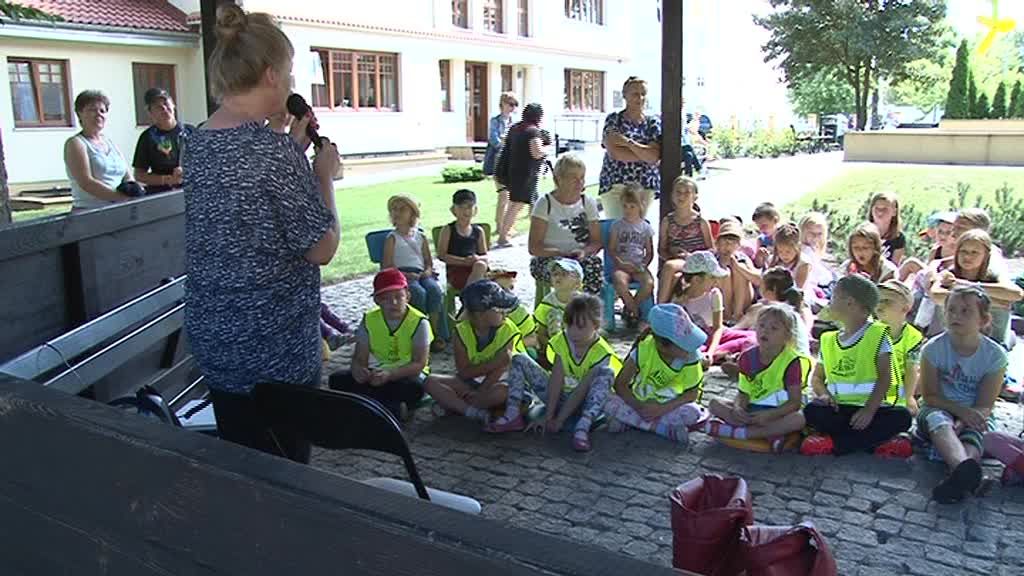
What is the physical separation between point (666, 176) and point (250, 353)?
504cm

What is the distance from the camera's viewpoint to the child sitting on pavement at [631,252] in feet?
23.0

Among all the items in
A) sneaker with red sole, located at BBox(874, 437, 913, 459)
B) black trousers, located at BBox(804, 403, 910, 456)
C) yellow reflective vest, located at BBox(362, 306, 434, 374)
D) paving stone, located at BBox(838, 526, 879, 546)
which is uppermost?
yellow reflective vest, located at BBox(362, 306, 434, 374)

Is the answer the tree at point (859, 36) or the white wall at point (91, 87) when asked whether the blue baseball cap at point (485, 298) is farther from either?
the tree at point (859, 36)

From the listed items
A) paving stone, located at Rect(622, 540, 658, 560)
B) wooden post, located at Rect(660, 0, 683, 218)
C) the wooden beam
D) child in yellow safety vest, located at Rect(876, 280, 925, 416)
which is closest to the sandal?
paving stone, located at Rect(622, 540, 658, 560)

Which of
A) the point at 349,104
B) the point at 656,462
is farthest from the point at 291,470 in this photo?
the point at 349,104

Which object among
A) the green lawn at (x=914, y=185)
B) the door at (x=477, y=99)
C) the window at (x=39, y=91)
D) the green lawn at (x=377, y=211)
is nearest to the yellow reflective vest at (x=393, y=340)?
the green lawn at (x=377, y=211)

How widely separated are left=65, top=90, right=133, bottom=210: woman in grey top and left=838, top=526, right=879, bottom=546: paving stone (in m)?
4.63

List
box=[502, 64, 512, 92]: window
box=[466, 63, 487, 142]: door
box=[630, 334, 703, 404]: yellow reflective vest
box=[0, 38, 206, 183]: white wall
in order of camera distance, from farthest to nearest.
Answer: box=[502, 64, 512, 92]: window
box=[466, 63, 487, 142]: door
box=[0, 38, 206, 183]: white wall
box=[630, 334, 703, 404]: yellow reflective vest

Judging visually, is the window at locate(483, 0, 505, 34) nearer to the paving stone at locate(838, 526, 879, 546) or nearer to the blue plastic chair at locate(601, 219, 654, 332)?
the blue plastic chair at locate(601, 219, 654, 332)

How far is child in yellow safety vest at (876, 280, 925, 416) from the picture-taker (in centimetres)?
472

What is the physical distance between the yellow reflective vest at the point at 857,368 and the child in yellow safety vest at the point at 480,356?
175 cm

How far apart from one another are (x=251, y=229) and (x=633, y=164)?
537cm

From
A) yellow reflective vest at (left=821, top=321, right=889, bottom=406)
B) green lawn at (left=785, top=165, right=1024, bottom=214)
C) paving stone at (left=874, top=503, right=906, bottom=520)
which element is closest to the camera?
paving stone at (left=874, top=503, right=906, bottom=520)

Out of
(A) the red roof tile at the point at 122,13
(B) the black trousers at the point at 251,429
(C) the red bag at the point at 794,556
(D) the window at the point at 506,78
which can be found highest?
(A) the red roof tile at the point at 122,13
